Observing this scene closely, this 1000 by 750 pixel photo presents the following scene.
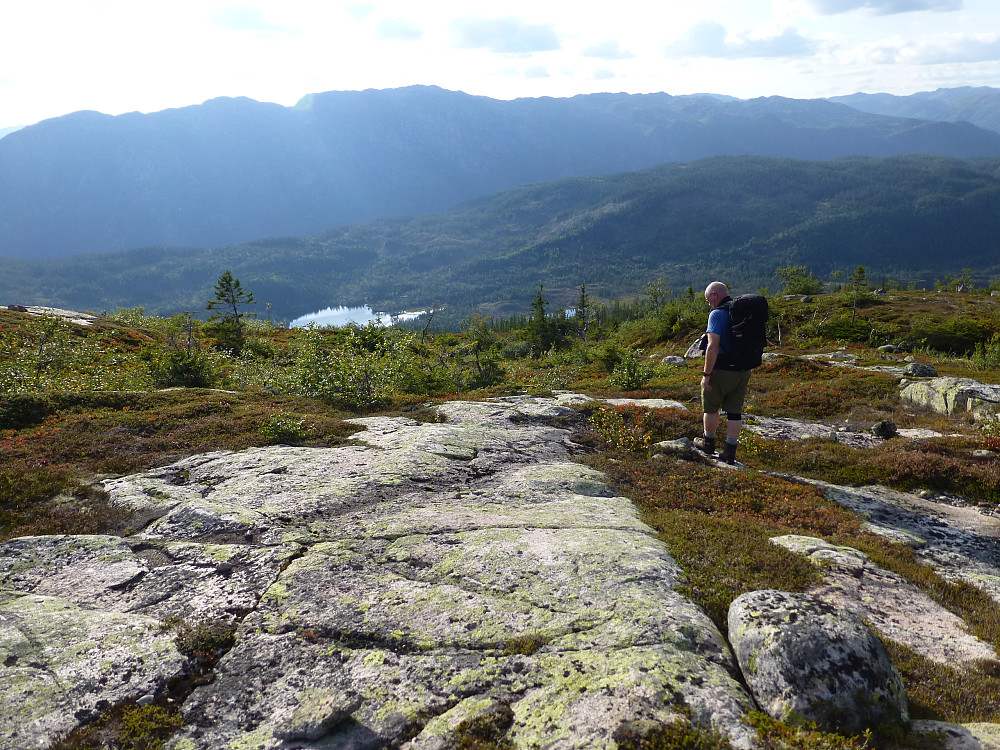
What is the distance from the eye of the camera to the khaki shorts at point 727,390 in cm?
1334

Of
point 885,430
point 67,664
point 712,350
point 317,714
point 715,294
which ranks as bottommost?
point 885,430

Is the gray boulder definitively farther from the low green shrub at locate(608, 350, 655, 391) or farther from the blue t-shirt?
the blue t-shirt

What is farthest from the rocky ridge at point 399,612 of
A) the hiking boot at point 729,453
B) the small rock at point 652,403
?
the small rock at point 652,403

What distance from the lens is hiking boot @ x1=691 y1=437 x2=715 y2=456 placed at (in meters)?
14.6

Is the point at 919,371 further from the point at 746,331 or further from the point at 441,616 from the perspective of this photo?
the point at 441,616

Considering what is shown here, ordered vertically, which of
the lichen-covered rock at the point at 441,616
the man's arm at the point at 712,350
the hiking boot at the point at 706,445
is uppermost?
the man's arm at the point at 712,350

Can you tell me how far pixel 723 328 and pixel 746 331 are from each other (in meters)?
0.54

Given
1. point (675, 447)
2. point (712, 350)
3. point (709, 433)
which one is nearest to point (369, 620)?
point (712, 350)

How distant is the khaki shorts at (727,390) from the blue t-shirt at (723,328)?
0.76 meters

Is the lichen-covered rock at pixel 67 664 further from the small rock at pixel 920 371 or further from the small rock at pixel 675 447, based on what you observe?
the small rock at pixel 920 371

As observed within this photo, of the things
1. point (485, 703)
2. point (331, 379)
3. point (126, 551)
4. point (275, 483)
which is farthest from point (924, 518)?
point (331, 379)

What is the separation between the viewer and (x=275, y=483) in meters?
11.3

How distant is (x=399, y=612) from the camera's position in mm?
6930

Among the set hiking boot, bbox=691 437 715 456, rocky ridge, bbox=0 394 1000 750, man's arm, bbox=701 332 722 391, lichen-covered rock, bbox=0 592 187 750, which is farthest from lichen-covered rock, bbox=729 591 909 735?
hiking boot, bbox=691 437 715 456
